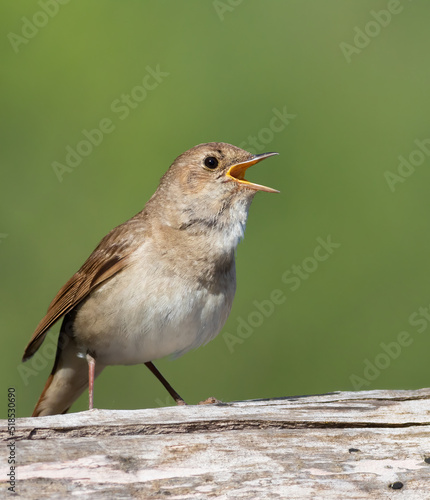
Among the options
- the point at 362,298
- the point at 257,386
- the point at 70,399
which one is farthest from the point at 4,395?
the point at 362,298

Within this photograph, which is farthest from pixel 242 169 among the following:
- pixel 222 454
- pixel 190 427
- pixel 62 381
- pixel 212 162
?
pixel 222 454

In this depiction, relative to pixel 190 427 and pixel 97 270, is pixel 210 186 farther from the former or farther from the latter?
pixel 190 427

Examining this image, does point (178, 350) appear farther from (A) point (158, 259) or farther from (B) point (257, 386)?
(B) point (257, 386)

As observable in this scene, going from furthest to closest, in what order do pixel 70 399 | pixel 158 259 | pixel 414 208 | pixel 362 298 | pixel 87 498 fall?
pixel 414 208, pixel 362 298, pixel 70 399, pixel 158 259, pixel 87 498

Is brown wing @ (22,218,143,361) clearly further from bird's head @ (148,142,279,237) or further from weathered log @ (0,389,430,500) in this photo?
weathered log @ (0,389,430,500)

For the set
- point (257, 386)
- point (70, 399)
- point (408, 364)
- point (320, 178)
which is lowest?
point (70, 399)

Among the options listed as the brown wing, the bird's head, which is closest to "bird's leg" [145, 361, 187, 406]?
the brown wing
